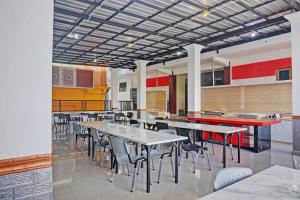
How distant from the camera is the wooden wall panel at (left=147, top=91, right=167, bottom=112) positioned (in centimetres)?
→ 1298

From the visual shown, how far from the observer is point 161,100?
43.3 feet

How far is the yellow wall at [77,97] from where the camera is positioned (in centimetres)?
1230

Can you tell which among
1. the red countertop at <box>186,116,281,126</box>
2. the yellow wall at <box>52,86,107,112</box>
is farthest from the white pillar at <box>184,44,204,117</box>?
the yellow wall at <box>52,86,107,112</box>

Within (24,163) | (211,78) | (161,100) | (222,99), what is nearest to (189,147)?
(24,163)

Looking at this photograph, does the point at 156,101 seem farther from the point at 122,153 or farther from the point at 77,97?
the point at 122,153

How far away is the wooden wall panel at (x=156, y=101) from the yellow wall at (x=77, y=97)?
316 cm

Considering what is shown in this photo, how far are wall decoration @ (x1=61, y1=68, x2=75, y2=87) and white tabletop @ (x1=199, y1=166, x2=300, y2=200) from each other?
12146mm

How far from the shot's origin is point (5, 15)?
151cm

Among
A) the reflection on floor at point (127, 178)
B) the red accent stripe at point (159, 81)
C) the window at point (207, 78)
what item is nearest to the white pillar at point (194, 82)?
the window at point (207, 78)

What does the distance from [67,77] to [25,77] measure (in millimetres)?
11446

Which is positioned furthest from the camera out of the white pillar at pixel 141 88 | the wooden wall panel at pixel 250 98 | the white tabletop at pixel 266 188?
the white pillar at pixel 141 88

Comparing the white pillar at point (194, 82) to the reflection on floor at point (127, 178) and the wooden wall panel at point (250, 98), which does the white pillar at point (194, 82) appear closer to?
the wooden wall panel at point (250, 98)

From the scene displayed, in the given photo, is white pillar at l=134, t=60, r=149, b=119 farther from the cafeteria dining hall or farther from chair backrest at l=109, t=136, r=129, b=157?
chair backrest at l=109, t=136, r=129, b=157

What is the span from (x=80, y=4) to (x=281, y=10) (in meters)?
5.08
